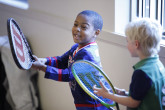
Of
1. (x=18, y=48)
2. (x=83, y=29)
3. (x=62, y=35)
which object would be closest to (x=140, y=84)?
(x=83, y=29)

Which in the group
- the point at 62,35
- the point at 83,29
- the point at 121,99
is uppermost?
the point at 83,29

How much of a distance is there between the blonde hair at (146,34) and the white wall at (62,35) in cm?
53

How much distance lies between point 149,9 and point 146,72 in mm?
766

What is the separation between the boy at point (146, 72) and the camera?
1.24 m

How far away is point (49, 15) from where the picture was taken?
94.2 inches

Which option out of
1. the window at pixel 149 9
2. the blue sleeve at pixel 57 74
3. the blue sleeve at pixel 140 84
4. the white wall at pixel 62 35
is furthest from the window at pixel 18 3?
the blue sleeve at pixel 140 84

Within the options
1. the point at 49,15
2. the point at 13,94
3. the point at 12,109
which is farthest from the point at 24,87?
the point at 49,15

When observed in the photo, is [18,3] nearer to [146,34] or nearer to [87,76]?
[87,76]

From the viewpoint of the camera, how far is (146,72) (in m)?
1.23

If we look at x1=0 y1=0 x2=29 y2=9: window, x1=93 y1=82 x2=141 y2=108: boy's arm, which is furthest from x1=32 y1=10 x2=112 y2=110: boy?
x1=0 y1=0 x2=29 y2=9: window

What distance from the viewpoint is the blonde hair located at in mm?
1260

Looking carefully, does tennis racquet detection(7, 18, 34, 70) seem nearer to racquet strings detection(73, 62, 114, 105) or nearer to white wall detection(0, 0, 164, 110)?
racquet strings detection(73, 62, 114, 105)

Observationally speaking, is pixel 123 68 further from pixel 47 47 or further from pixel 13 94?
pixel 13 94

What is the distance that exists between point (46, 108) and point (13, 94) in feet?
1.09
